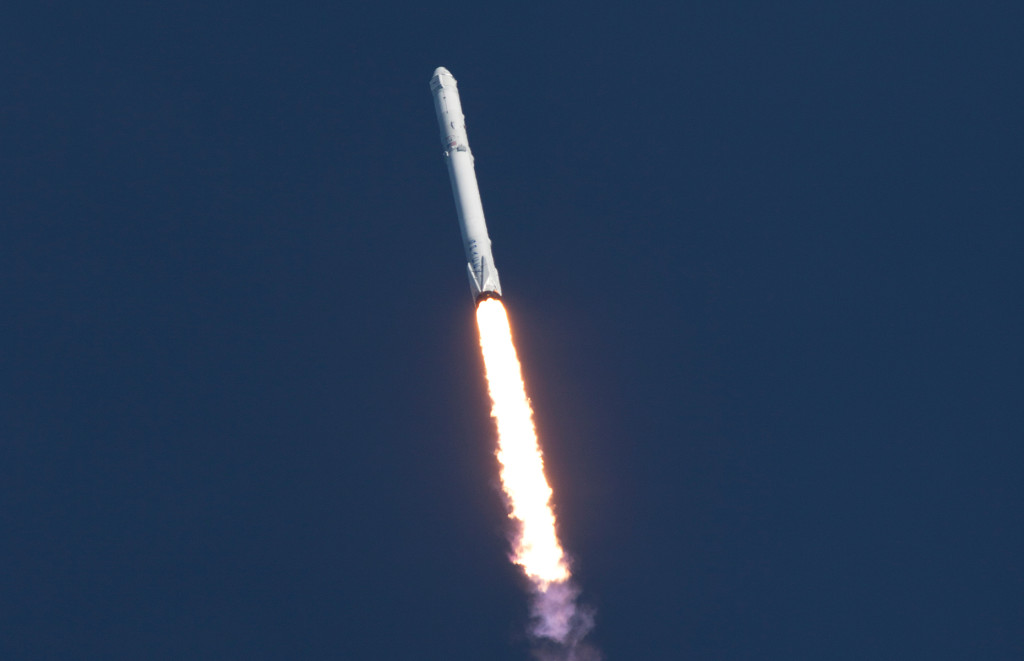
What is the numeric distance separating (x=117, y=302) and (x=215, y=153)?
21097 millimetres

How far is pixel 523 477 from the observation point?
122 m

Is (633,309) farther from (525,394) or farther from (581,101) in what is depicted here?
(581,101)

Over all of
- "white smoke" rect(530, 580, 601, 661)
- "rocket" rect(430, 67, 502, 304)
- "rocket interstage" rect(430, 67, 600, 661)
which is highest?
"rocket" rect(430, 67, 502, 304)

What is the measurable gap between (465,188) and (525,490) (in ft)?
105

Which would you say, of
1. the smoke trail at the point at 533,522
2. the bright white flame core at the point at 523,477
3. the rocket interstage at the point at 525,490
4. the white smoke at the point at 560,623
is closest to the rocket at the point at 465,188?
the rocket interstage at the point at 525,490

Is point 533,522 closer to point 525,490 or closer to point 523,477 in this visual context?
point 525,490

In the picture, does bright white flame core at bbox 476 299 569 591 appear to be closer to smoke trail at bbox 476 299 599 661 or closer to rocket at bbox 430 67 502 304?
smoke trail at bbox 476 299 599 661

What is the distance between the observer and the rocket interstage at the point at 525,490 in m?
120

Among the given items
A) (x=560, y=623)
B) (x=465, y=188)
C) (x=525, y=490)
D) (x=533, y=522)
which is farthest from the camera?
(x=465, y=188)

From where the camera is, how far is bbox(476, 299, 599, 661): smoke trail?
120688 millimetres

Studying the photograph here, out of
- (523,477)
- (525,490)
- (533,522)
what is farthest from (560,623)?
(523,477)

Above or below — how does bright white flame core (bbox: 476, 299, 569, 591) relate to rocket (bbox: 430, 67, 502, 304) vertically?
below

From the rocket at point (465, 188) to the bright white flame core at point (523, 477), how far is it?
5.61m

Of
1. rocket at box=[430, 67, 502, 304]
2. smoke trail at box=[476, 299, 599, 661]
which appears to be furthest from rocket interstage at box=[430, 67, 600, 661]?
rocket at box=[430, 67, 502, 304]
